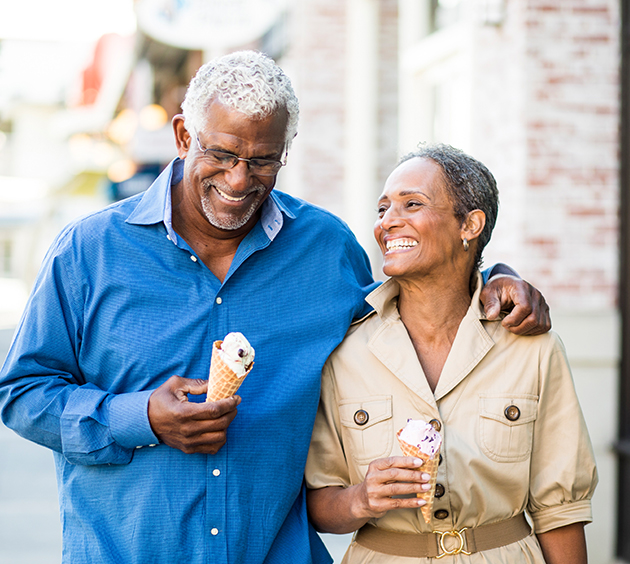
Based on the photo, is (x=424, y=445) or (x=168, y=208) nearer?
(x=424, y=445)

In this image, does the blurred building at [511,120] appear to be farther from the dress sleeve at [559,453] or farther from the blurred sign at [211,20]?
the dress sleeve at [559,453]

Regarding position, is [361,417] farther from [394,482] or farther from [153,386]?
[153,386]

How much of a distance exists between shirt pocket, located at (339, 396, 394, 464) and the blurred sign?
5.71 meters

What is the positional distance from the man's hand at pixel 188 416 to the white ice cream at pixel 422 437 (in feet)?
1.60

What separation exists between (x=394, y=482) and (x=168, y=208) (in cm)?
110

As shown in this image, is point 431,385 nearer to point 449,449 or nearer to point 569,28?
point 449,449

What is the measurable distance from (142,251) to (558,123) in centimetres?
341

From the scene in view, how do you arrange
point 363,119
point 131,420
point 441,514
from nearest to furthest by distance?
1. point 131,420
2. point 441,514
3. point 363,119

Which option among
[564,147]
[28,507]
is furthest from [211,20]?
[28,507]

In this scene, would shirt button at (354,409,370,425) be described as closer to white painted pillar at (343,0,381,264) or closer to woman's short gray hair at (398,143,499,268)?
woman's short gray hair at (398,143,499,268)

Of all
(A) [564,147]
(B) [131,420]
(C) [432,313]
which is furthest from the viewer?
(A) [564,147]

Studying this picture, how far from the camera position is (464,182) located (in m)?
2.71

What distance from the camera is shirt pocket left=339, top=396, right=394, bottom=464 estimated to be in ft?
8.43

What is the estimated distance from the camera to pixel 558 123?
5.02 metres
